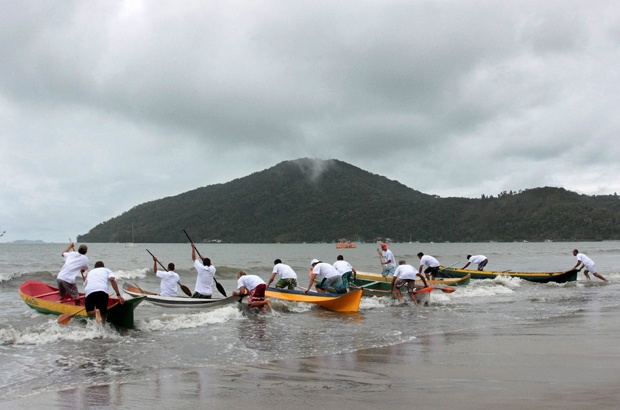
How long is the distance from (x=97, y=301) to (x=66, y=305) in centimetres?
235

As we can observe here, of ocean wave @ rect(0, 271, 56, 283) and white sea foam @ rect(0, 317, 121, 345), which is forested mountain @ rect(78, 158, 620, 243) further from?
white sea foam @ rect(0, 317, 121, 345)

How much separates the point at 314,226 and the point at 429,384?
129 meters

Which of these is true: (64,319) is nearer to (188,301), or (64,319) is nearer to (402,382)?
(188,301)

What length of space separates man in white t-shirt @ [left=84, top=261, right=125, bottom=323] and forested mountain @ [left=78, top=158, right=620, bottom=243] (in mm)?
116570

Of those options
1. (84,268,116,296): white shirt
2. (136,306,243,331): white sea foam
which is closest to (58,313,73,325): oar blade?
(84,268,116,296): white shirt

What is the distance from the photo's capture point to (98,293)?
11375 mm

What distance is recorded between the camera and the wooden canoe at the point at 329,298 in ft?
52.1

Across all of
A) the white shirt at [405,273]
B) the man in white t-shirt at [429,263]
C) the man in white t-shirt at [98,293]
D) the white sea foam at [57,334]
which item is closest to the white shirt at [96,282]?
the man in white t-shirt at [98,293]

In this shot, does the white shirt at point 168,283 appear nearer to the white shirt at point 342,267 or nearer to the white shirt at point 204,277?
the white shirt at point 204,277

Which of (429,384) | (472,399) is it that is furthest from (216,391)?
(472,399)

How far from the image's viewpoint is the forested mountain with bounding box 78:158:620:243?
4840 inches

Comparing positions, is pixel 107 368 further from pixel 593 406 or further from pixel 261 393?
pixel 593 406

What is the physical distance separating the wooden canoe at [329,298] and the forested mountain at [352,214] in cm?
11238

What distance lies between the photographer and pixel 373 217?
134625mm
